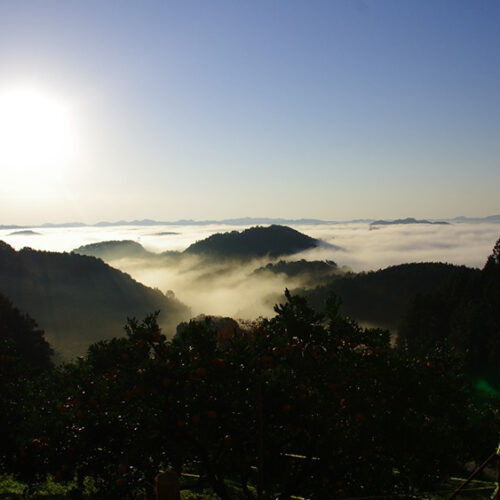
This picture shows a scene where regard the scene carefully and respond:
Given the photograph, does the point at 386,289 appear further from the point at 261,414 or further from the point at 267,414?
the point at 261,414

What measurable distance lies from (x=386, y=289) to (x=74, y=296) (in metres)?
92.3

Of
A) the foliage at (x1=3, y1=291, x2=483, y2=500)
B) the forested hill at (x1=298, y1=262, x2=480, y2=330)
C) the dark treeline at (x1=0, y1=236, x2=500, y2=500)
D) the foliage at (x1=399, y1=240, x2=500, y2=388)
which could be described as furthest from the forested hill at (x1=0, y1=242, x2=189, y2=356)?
the foliage at (x1=3, y1=291, x2=483, y2=500)

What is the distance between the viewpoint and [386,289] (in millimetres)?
130000

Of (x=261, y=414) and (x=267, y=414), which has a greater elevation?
(x=261, y=414)

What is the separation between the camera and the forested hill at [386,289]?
121 meters

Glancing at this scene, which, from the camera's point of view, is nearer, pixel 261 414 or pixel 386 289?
pixel 261 414

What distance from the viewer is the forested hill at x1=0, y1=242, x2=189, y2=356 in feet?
328

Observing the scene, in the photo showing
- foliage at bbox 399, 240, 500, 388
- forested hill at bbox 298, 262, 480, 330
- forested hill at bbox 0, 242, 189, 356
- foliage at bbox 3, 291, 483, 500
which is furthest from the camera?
forested hill at bbox 298, 262, 480, 330

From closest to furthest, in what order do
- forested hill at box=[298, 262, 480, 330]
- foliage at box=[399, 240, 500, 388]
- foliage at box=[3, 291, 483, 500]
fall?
foliage at box=[3, 291, 483, 500] < foliage at box=[399, 240, 500, 388] < forested hill at box=[298, 262, 480, 330]

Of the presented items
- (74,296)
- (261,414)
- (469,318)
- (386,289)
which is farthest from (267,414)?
(386,289)

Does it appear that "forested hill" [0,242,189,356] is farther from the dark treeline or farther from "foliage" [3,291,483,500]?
"foliage" [3,291,483,500]

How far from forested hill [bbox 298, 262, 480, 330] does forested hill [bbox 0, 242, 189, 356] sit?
52660mm

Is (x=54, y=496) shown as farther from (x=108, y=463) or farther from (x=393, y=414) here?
(x=393, y=414)

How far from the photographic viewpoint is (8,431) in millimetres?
11977
